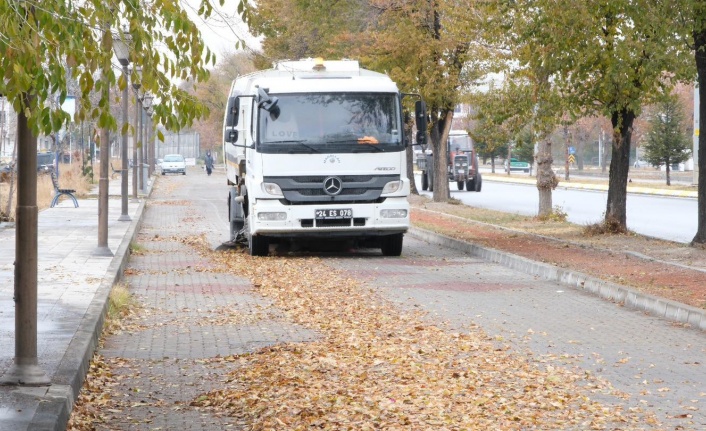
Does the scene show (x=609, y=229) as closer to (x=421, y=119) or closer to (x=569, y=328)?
(x=421, y=119)

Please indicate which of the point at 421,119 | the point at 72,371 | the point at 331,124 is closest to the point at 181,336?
the point at 72,371

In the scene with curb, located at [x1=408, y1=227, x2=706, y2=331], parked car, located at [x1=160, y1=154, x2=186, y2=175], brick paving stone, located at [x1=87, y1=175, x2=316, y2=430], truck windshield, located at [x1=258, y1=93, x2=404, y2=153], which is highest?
truck windshield, located at [x1=258, y1=93, x2=404, y2=153]

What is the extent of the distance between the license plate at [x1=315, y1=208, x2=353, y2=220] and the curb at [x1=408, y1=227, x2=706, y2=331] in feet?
8.02

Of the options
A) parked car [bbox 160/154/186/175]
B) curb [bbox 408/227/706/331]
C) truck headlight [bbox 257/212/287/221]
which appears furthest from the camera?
parked car [bbox 160/154/186/175]

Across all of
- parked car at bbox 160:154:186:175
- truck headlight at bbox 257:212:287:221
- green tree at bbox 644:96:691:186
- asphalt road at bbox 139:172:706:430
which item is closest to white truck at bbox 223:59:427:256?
truck headlight at bbox 257:212:287:221

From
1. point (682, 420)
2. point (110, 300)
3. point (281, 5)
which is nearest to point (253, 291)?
point (110, 300)

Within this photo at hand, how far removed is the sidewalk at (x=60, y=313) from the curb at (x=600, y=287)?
562 cm

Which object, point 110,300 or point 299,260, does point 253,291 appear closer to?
point 110,300

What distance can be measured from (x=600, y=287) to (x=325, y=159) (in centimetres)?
619

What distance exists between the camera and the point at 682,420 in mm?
7363

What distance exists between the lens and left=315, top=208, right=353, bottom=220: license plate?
19.2 meters

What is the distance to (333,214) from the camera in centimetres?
1917

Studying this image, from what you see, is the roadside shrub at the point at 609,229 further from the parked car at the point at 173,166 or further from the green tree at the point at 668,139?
the parked car at the point at 173,166

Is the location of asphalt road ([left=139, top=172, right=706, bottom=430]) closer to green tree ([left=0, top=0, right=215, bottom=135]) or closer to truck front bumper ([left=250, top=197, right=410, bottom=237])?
truck front bumper ([left=250, top=197, right=410, bottom=237])
